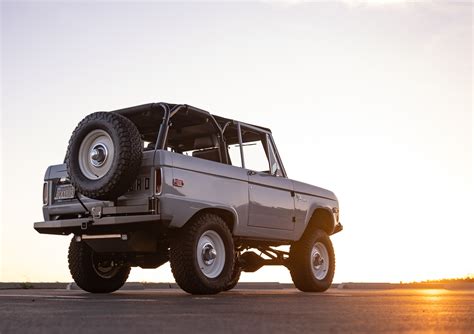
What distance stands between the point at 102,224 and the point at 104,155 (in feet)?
2.84

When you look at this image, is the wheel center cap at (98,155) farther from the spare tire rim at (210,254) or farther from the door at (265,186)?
the door at (265,186)

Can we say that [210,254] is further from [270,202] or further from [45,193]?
[45,193]

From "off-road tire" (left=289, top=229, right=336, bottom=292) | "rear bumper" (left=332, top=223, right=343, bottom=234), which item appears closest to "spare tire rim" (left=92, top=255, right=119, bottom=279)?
"off-road tire" (left=289, top=229, right=336, bottom=292)

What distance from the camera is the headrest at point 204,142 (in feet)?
36.4

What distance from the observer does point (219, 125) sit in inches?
435

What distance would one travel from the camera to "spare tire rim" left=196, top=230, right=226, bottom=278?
9.66 meters

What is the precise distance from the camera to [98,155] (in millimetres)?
9523

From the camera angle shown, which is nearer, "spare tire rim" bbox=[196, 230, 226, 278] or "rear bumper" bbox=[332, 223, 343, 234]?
"spare tire rim" bbox=[196, 230, 226, 278]

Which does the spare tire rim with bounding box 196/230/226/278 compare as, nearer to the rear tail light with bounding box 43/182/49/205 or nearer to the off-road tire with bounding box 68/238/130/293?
the off-road tire with bounding box 68/238/130/293

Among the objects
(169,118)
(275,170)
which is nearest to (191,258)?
(169,118)

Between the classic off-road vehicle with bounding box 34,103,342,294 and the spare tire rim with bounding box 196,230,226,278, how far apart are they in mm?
14

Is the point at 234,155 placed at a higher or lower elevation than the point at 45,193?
higher

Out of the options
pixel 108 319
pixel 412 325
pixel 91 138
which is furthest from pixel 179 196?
pixel 412 325

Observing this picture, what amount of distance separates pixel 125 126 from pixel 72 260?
2.76 meters
